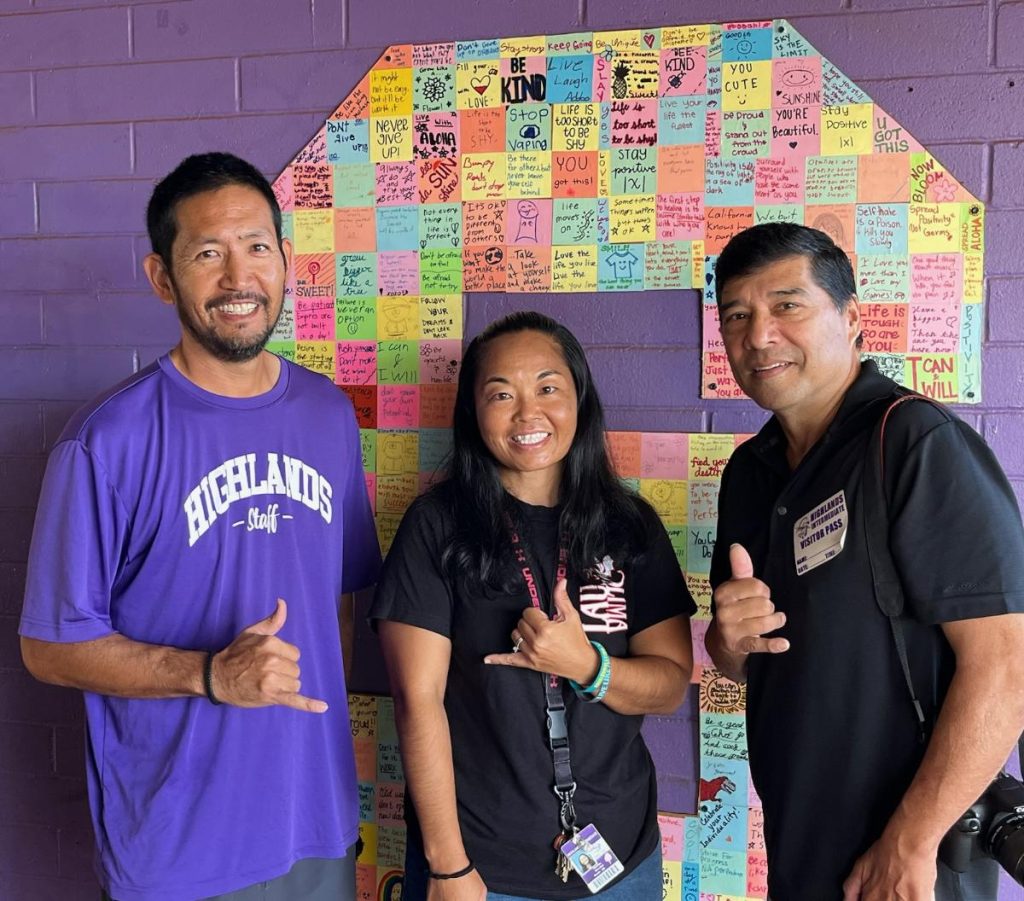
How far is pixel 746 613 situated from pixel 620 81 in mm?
1276

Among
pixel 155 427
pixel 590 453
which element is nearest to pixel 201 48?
pixel 155 427

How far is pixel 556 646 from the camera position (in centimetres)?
142

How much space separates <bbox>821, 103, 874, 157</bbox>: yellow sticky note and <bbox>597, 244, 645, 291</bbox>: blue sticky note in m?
0.47

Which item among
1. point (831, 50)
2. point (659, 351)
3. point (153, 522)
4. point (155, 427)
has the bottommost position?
point (153, 522)

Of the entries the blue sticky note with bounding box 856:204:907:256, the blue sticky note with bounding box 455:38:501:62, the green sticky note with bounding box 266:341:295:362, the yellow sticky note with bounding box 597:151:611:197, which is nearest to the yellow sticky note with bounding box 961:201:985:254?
the blue sticky note with bounding box 856:204:907:256

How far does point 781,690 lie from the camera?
4.42 ft

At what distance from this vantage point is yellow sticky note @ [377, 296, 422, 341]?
81.2 inches

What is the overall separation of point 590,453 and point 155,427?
82 centimetres

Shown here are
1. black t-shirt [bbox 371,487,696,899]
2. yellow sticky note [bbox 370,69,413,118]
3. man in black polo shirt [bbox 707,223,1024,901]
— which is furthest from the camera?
yellow sticky note [bbox 370,69,413,118]

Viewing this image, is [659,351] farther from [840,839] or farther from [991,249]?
[840,839]

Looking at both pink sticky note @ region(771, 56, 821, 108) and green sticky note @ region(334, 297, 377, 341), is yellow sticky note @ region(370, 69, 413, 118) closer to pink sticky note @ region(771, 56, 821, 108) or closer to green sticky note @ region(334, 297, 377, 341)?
green sticky note @ region(334, 297, 377, 341)

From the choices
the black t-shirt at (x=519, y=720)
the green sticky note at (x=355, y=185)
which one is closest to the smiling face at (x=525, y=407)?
the black t-shirt at (x=519, y=720)

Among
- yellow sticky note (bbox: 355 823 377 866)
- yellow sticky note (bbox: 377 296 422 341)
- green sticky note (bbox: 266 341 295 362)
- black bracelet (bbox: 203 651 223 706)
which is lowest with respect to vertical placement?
yellow sticky note (bbox: 355 823 377 866)

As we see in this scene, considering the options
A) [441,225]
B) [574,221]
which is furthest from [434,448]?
[574,221]
